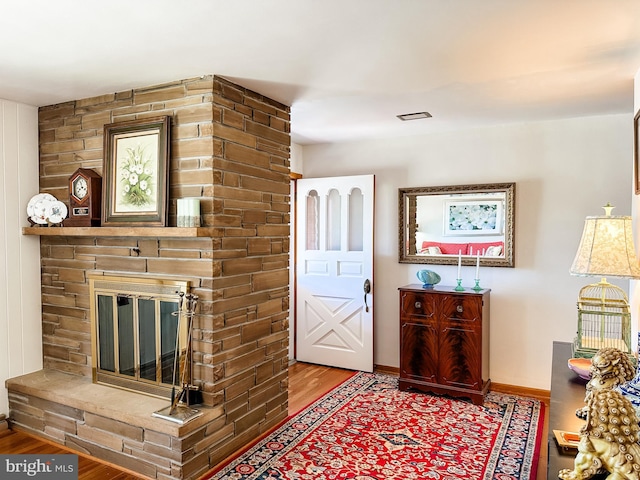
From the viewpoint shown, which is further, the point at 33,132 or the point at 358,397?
the point at 358,397

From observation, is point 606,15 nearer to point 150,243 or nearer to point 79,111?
point 150,243

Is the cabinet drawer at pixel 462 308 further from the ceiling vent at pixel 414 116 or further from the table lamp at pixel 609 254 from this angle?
the ceiling vent at pixel 414 116

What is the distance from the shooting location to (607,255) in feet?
7.32

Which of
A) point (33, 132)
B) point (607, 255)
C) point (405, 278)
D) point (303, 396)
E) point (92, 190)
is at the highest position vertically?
point (33, 132)

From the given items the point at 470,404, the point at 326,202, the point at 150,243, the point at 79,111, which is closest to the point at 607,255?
the point at 470,404

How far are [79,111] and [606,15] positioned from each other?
130 inches

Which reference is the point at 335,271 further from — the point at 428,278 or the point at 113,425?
the point at 113,425

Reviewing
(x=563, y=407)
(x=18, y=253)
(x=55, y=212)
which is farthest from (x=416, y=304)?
(x=18, y=253)

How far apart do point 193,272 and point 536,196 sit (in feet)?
9.71

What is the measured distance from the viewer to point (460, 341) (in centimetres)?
386

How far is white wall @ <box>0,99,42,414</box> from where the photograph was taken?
131 inches

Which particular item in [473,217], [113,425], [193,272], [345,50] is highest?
[345,50]

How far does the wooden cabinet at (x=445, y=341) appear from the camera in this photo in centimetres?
381

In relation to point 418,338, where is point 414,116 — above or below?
above
